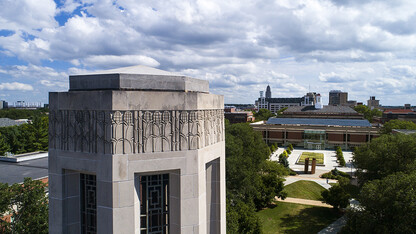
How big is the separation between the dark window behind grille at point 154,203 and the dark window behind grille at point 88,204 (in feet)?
5.36

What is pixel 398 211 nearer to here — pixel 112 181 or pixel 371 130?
pixel 112 181

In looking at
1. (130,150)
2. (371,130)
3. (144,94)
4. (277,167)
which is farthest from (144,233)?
(371,130)

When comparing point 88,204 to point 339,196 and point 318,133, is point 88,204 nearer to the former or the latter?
point 339,196

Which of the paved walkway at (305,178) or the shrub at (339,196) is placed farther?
the paved walkway at (305,178)

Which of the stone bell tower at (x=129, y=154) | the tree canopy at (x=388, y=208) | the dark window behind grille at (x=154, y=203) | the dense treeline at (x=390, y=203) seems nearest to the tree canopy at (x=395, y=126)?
the dense treeline at (x=390, y=203)

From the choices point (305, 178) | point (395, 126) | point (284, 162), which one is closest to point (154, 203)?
point (305, 178)

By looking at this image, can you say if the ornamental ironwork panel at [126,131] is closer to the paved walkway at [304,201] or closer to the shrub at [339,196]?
the shrub at [339,196]

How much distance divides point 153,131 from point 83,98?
251cm

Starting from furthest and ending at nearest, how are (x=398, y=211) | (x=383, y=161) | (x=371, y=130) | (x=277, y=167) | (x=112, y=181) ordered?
1. (x=371, y=130)
2. (x=277, y=167)
3. (x=383, y=161)
4. (x=398, y=211)
5. (x=112, y=181)

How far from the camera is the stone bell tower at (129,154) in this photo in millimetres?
8109

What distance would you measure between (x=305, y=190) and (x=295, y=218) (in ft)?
34.2

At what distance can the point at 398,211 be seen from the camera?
18312mm

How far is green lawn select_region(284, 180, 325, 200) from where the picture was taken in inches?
1515

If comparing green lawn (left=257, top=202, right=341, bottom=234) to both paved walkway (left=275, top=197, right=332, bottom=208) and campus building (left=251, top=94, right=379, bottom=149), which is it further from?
campus building (left=251, top=94, right=379, bottom=149)
